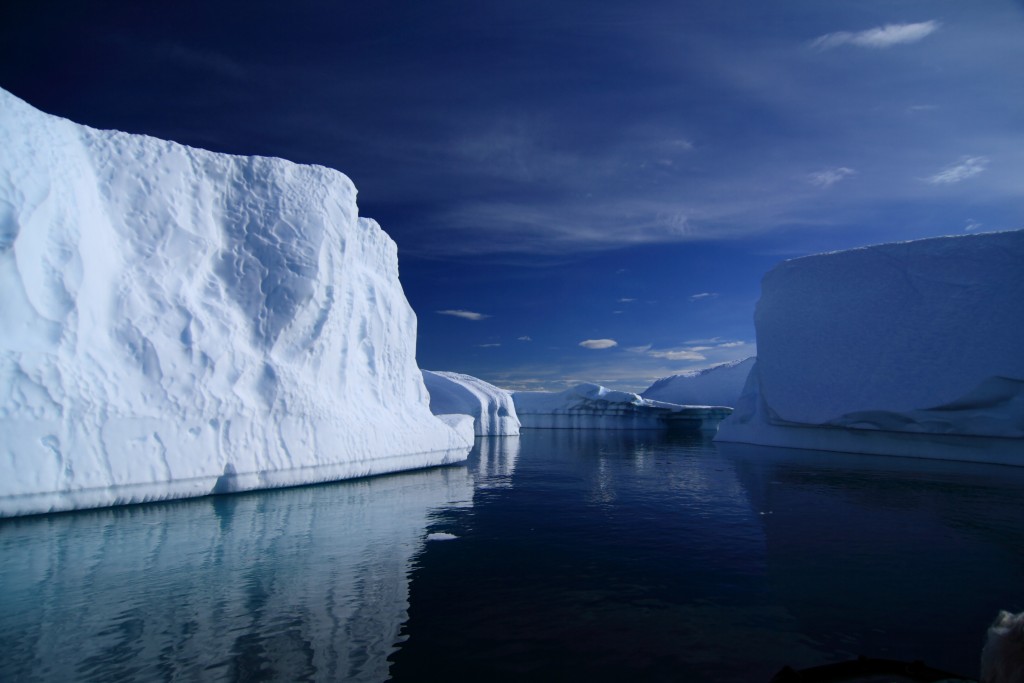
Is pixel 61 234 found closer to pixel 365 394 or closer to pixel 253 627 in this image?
pixel 365 394

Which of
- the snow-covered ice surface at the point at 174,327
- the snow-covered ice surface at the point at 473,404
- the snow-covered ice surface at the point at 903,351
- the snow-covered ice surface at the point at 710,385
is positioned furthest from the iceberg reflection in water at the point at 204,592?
the snow-covered ice surface at the point at 710,385

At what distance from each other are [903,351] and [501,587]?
1900 cm

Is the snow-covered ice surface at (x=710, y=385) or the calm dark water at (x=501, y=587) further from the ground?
the snow-covered ice surface at (x=710, y=385)

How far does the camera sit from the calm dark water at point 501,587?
13.1 feet

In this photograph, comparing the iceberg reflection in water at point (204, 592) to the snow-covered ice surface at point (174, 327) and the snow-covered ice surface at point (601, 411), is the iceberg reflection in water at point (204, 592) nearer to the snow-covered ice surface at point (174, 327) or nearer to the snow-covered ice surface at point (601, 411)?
the snow-covered ice surface at point (174, 327)

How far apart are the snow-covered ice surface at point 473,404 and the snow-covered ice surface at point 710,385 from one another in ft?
75.3

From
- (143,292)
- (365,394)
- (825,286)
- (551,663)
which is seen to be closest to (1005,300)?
(825,286)

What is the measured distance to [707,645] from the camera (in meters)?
4.23

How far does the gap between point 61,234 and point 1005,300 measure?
76.7ft

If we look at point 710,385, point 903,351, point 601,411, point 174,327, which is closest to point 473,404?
point 601,411

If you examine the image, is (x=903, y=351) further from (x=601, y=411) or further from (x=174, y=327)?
(x=601, y=411)

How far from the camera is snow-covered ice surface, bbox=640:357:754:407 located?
48.9 m

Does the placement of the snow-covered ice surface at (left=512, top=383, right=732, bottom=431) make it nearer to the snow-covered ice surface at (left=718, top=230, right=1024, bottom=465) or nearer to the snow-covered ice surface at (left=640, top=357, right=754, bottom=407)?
the snow-covered ice surface at (left=640, top=357, right=754, bottom=407)

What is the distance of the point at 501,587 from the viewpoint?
5.48 metres
